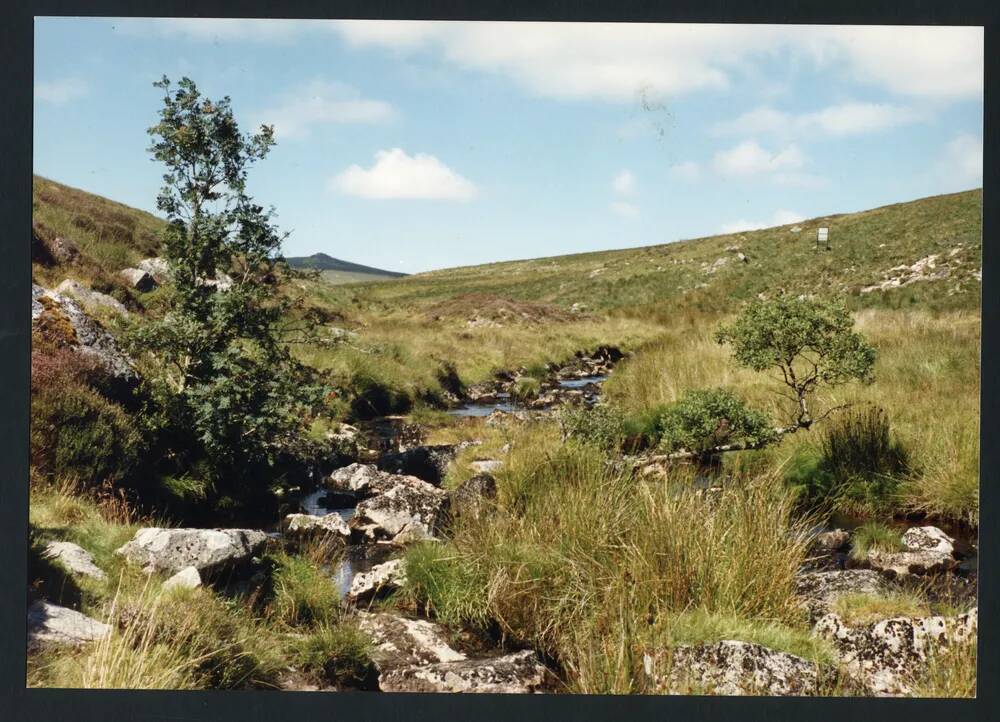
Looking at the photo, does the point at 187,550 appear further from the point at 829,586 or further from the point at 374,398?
the point at 374,398

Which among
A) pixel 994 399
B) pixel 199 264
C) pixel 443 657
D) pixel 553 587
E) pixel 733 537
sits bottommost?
pixel 443 657

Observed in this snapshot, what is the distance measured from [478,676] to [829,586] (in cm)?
217

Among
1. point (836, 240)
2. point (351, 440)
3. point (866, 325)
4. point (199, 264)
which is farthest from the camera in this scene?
point (836, 240)

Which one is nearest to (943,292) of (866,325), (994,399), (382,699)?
(866,325)

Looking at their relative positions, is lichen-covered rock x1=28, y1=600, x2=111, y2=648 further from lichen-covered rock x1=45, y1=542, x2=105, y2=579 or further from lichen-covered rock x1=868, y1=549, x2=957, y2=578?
lichen-covered rock x1=868, y1=549, x2=957, y2=578

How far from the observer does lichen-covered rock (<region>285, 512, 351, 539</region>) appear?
627cm

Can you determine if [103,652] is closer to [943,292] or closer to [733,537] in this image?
[733,537]

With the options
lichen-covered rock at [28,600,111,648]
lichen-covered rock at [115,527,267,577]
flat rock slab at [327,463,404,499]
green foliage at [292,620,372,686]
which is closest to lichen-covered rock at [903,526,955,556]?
green foliage at [292,620,372,686]

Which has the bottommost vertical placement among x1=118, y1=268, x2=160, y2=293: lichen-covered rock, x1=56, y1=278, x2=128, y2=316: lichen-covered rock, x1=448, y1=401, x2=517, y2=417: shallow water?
x1=448, y1=401, x2=517, y2=417: shallow water

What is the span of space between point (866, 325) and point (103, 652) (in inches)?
461

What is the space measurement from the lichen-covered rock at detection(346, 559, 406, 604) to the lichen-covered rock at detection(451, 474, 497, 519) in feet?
2.17

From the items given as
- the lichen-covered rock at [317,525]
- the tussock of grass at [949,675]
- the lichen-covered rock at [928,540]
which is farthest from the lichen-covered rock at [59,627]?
the lichen-covered rock at [928,540]

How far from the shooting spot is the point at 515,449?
6.85m

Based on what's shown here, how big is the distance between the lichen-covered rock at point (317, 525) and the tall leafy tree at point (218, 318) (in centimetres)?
56
